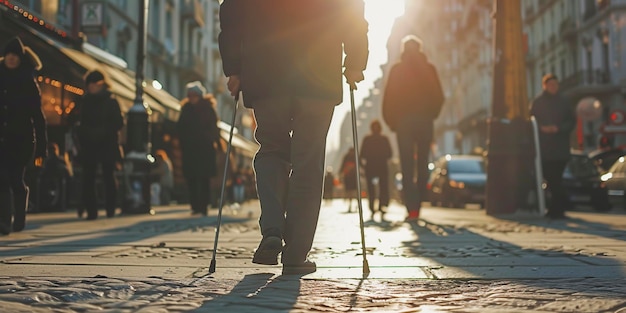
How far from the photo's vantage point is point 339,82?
15.2ft

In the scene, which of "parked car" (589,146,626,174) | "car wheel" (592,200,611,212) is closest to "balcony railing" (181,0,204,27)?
"parked car" (589,146,626,174)

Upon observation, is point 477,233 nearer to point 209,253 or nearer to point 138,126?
point 209,253

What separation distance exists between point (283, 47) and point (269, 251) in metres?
1.08

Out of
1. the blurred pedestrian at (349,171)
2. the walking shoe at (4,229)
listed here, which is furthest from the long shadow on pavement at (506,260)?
the blurred pedestrian at (349,171)

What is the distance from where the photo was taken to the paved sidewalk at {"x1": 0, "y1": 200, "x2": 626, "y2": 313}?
3.11m

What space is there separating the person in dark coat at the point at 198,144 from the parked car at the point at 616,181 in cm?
866

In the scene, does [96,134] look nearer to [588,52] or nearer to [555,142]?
[555,142]

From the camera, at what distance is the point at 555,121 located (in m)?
10.6

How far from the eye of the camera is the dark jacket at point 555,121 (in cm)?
1045

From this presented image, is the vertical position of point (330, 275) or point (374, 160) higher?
point (374, 160)

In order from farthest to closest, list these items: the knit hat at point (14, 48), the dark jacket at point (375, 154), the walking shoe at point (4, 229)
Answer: the dark jacket at point (375, 154) → the knit hat at point (14, 48) → the walking shoe at point (4, 229)

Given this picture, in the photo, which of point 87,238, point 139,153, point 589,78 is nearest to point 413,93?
point 87,238

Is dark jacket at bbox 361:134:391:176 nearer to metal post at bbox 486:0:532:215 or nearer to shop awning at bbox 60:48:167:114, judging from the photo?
metal post at bbox 486:0:532:215

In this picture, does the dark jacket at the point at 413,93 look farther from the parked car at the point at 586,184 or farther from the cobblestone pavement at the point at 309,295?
the parked car at the point at 586,184
